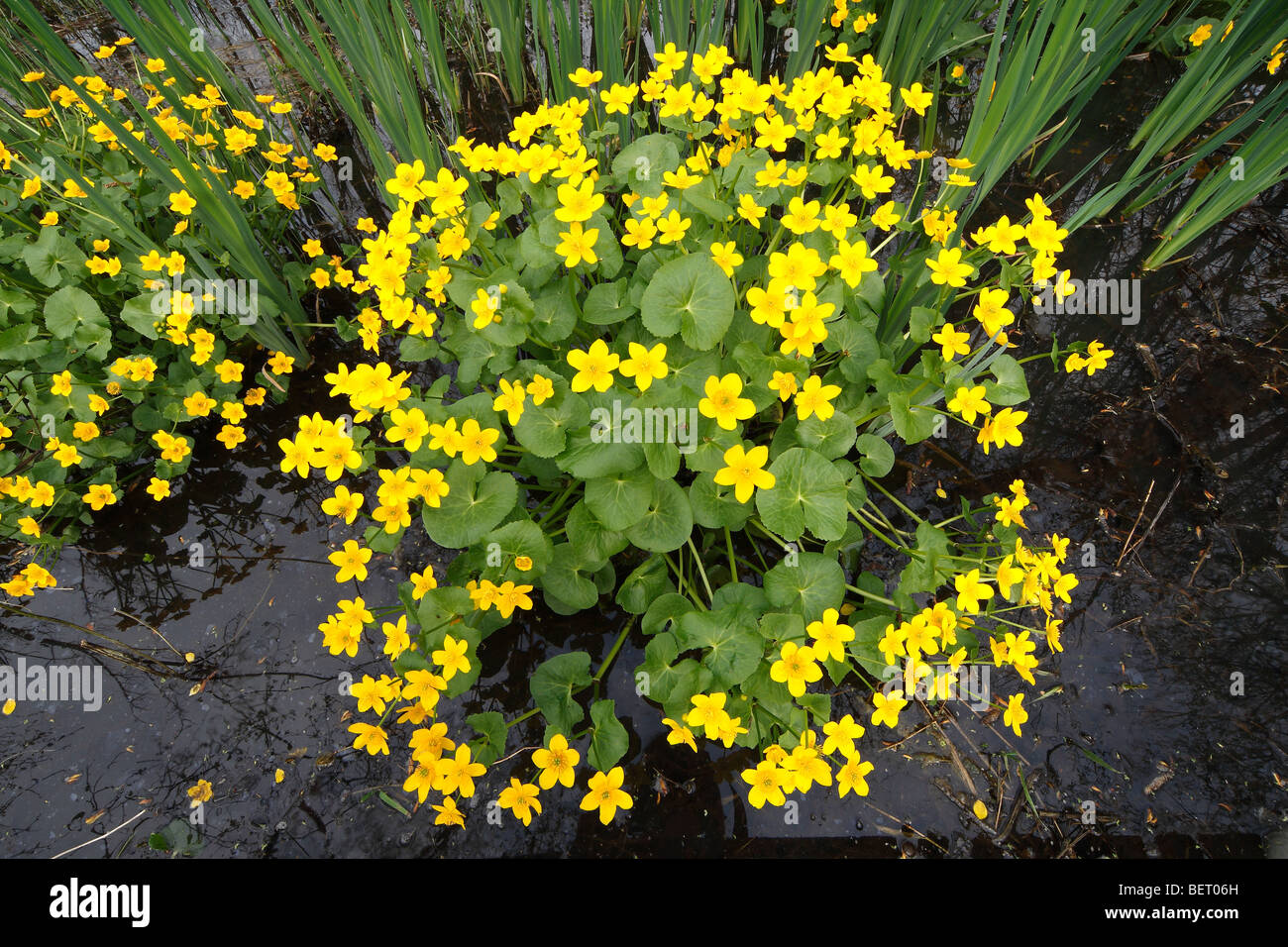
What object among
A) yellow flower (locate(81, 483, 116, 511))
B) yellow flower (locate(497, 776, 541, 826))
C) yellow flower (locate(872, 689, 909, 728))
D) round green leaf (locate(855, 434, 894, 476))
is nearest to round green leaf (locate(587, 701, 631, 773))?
yellow flower (locate(497, 776, 541, 826))

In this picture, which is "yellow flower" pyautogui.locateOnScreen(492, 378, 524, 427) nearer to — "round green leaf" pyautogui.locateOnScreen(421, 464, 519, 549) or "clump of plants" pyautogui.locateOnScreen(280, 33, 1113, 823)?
"clump of plants" pyautogui.locateOnScreen(280, 33, 1113, 823)

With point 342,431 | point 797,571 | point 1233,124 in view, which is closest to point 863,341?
point 797,571

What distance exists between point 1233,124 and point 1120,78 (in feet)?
4.57

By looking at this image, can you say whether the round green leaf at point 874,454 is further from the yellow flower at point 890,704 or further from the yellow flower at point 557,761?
the yellow flower at point 557,761

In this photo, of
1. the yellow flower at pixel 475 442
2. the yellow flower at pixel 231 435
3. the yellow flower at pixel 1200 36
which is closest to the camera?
the yellow flower at pixel 475 442

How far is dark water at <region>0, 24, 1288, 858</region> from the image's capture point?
212 cm

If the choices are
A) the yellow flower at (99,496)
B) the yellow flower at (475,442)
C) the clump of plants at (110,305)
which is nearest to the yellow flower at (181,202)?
the clump of plants at (110,305)

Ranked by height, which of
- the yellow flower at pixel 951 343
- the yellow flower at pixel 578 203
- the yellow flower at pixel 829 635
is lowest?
the yellow flower at pixel 829 635

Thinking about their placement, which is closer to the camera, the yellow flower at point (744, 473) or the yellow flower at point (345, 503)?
the yellow flower at point (744, 473)

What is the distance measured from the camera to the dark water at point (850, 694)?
83.3 inches

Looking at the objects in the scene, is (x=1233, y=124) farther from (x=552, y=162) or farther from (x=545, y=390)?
(x=545, y=390)

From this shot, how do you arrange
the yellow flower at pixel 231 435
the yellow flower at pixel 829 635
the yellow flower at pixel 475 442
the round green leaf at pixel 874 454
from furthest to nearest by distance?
the yellow flower at pixel 231 435 → the round green leaf at pixel 874 454 → the yellow flower at pixel 475 442 → the yellow flower at pixel 829 635

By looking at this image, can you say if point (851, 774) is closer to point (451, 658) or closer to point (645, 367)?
point (451, 658)

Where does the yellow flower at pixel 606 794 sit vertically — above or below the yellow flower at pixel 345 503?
below
